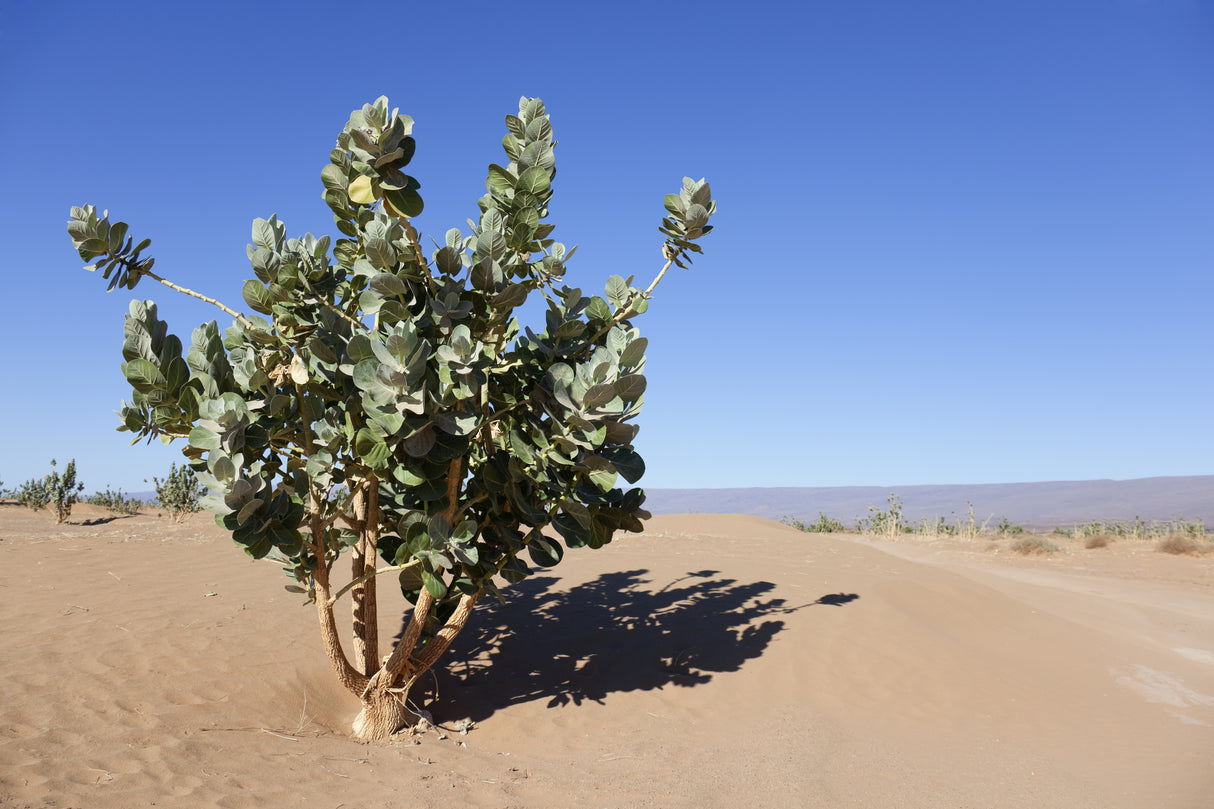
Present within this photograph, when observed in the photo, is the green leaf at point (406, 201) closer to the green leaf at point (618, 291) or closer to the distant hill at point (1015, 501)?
the green leaf at point (618, 291)

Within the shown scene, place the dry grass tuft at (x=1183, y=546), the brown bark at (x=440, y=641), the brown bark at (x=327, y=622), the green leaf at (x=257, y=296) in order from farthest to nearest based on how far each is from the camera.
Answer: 1. the dry grass tuft at (x=1183, y=546)
2. the brown bark at (x=440, y=641)
3. the brown bark at (x=327, y=622)
4. the green leaf at (x=257, y=296)

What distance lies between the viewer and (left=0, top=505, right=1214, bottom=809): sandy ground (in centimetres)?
445

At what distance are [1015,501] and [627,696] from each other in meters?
121

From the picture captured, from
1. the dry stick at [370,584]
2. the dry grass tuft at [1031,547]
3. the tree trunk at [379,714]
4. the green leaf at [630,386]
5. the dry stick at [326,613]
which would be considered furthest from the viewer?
the dry grass tuft at [1031,547]

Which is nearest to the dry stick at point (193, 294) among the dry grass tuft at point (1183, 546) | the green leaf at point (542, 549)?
the green leaf at point (542, 549)

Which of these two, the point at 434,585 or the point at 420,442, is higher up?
the point at 420,442

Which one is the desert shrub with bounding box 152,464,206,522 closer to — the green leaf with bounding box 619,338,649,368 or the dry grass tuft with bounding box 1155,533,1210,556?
the green leaf with bounding box 619,338,649,368

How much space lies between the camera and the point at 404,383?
3.71 meters

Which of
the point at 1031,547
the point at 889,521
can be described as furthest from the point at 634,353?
the point at 889,521

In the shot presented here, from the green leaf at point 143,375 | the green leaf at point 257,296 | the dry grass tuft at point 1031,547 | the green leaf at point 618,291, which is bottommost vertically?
the dry grass tuft at point 1031,547

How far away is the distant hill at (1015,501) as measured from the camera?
280ft

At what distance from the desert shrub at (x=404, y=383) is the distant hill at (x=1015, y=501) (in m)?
74.3

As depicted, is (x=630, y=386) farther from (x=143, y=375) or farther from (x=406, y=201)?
(x=143, y=375)

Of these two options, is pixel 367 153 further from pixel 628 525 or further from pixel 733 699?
pixel 733 699
